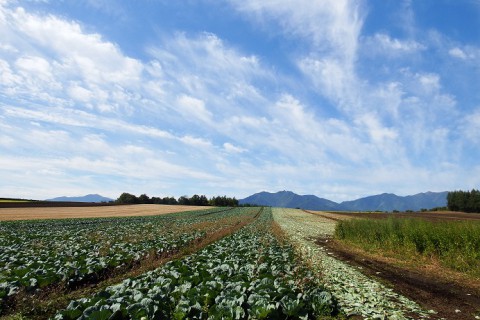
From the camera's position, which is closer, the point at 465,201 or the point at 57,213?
the point at 57,213

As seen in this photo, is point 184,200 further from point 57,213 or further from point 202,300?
point 202,300

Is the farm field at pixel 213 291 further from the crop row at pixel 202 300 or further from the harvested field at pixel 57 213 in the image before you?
the harvested field at pixel 57 213

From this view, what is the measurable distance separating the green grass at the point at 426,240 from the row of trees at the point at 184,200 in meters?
116

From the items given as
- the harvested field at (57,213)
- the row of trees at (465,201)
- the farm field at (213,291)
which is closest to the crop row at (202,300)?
the farm field at (213,291)

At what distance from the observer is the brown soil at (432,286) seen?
9.87 metres

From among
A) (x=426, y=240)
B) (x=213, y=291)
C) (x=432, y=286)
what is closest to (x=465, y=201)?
(x=426, y=240)

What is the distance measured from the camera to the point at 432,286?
42.0 feet

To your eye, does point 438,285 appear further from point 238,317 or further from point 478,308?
point 238,317

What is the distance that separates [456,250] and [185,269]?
566 inches

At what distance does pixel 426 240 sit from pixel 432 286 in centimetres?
671

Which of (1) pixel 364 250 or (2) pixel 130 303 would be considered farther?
(1) pixel 364 250

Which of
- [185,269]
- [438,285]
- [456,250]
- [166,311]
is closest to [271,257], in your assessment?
[185,269]

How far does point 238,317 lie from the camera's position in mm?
6965

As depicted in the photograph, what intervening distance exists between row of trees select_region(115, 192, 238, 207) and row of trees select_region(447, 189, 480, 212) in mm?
89754
